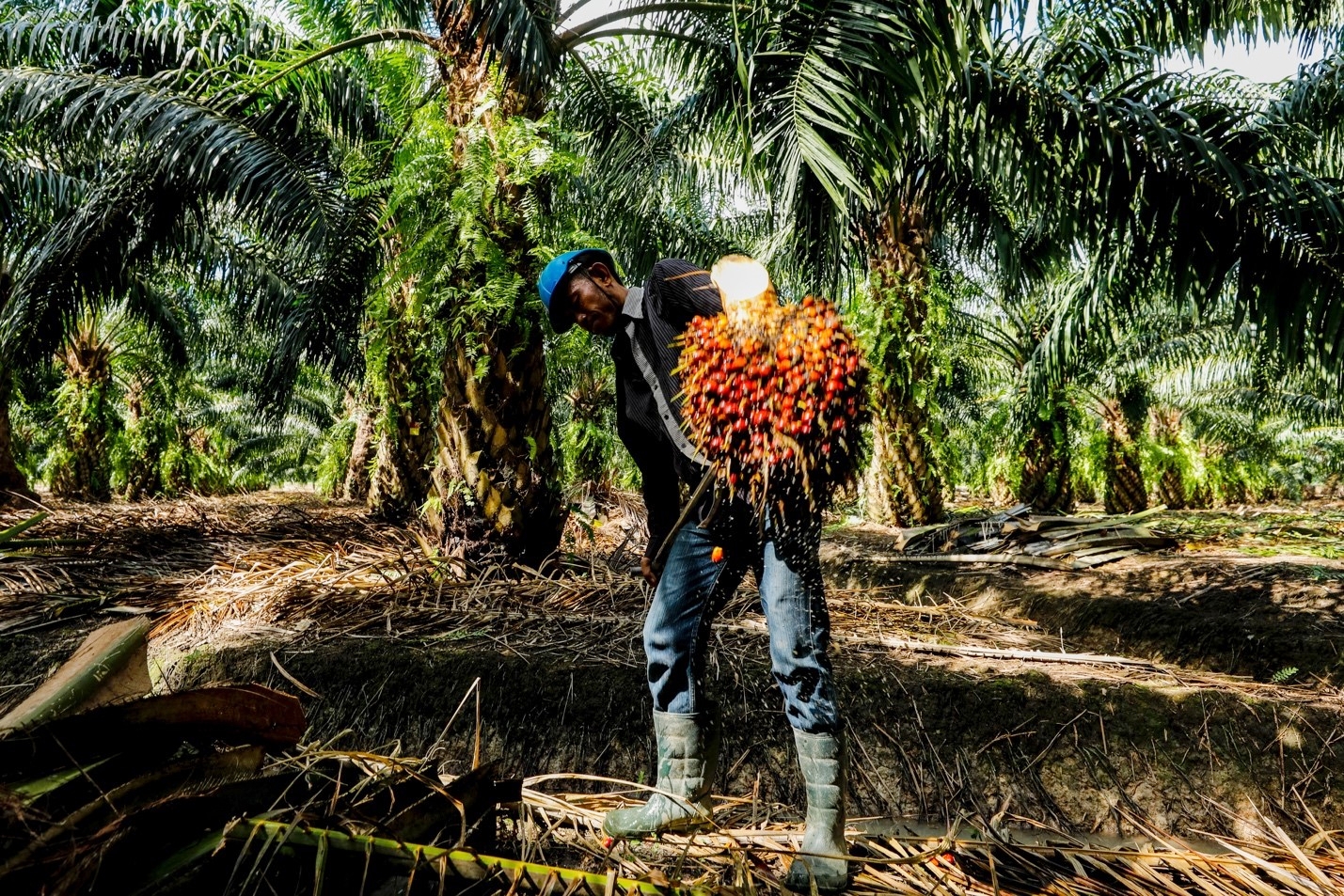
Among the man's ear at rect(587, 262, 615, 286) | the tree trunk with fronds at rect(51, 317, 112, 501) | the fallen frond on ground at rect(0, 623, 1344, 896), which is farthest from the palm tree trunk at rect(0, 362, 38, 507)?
the fallen frond on ground at rect(0, 623, 1344, 896)

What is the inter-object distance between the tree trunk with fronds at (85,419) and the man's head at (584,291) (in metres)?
11.2

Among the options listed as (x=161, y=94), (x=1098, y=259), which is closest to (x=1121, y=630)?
(x=1098, y=259)

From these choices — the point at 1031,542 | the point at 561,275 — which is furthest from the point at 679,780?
the point at 1031,542

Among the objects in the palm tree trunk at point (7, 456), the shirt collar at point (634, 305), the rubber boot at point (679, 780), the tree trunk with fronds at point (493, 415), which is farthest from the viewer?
the palm tree trunk at point (7, 456)

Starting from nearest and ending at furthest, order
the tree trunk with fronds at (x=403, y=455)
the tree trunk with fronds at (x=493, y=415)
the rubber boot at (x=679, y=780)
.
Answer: the rubber boot at (x=679, y=780)
the tree trunk with fronds at (x=493, y=415)
the tree trunk with fronds at (x=403, y=455)

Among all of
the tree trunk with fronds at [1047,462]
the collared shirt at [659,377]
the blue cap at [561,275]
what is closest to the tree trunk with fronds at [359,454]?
the blue cap at [561,275]

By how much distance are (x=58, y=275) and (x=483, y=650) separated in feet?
16.5

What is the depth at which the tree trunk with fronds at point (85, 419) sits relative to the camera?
1104 centimetres

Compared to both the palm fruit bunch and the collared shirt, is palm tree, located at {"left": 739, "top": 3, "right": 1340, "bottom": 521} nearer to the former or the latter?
the collared shirt

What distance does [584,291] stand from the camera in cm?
214

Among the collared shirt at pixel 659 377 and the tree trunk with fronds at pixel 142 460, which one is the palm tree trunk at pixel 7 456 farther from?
the collared shirt at pixel 659 377

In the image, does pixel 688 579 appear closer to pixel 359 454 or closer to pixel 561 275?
pixel 561 275

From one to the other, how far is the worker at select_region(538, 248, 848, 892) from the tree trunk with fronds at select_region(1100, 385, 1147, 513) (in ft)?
41.7

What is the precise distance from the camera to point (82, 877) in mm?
976
